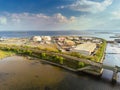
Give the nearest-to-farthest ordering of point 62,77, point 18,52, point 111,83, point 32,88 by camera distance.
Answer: point 32,88
point 111,83
point 62,77
point 18,52

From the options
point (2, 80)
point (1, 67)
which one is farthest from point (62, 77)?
point (1, 67)

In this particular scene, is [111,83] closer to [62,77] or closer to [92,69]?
[92,69]

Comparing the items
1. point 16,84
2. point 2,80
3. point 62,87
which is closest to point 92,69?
point 62,87

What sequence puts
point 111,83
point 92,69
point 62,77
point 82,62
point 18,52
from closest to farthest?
point 111,83 → point 62,77 → point 92,69 → point 82,62 → point 18,52

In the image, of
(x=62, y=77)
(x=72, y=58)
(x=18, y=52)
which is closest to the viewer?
(x=62, y=77)

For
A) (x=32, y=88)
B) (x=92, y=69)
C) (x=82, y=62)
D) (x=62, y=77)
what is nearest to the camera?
(x=32, y=88)

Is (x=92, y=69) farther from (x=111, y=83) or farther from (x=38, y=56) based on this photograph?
(x=38, y=56)

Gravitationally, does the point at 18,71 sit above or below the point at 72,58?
below

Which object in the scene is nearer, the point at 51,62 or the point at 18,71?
the point at 18,71

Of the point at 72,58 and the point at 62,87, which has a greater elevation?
the point at 72,58
